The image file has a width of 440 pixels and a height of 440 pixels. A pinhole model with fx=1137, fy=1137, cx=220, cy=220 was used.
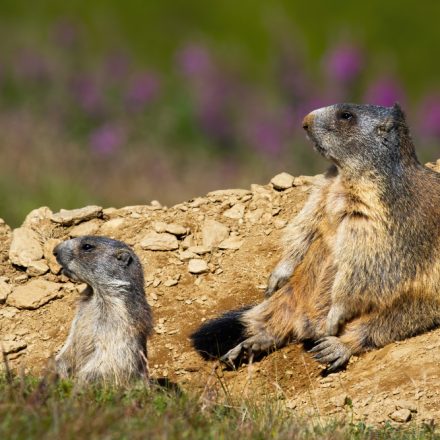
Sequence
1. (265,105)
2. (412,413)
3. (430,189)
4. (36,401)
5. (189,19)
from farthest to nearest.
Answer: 1. (189,19)
2. (265,105)
3. (430,189)
4. (412,413)
5. (36,401)

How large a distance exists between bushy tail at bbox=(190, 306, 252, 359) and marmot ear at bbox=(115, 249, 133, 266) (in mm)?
904

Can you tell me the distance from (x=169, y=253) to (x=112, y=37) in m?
12.8

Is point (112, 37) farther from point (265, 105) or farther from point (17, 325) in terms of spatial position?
point (17, 325)

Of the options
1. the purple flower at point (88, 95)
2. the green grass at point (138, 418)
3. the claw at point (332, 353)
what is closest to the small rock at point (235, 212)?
the claw at point (332, 353)

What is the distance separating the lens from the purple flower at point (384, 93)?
15078 millimetres

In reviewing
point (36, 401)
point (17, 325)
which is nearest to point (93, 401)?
point (36, 401)

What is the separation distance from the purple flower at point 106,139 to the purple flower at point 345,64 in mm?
2905

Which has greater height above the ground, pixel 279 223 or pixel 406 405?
pixel 279 223

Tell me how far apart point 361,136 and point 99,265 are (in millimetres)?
2040

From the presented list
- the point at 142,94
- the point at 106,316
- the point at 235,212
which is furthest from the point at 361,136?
the point at 142,94

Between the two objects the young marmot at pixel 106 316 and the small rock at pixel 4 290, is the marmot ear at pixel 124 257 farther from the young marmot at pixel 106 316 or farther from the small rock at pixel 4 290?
the small rock at pixel 4 290

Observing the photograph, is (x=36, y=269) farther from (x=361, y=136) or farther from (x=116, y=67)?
(x=116, y=67)

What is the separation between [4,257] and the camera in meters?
9.10

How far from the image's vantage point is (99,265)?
7.52 m
